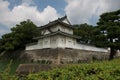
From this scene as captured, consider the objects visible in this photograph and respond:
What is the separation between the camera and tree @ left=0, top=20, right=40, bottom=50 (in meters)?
29.0

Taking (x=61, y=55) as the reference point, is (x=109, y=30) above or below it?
above

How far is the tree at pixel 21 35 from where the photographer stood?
29.0 metres

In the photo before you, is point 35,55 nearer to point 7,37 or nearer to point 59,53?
point 59,53

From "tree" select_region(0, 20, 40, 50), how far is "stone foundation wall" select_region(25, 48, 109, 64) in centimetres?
232

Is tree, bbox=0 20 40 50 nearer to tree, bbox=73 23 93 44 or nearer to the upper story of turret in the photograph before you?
the upper story of turret

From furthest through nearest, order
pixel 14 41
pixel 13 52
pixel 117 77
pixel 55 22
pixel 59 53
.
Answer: pixel 13 52, pixel 14 41, pixel 55 22, pixel 59 53, pixel 117 77

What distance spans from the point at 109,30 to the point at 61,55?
6.62 m

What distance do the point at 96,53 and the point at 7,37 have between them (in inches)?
613

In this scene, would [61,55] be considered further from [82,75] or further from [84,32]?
[82,75]

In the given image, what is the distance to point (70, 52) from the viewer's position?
78.8ft

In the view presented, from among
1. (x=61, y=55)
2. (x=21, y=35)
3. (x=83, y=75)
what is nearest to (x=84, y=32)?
(x=21, y=35)

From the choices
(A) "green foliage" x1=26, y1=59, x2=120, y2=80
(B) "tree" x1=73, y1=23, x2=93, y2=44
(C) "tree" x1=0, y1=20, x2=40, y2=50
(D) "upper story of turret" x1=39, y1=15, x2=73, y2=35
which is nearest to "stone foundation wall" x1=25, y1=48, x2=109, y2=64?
(C) "tree" x1=0, y1=20, x2=40, y2=50

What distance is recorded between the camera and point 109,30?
21531 millimetres

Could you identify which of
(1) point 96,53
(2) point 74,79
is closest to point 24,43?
(1) point 96,53
